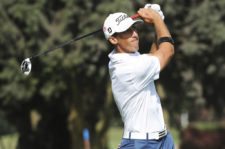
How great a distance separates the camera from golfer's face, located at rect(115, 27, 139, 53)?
22.4ft

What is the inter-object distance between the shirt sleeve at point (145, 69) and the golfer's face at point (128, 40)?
131mm

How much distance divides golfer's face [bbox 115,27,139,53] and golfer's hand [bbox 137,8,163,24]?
0.53 ft

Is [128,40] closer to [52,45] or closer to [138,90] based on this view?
[138,90]

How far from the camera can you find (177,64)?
936 inches

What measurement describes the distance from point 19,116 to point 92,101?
3471 millimetres

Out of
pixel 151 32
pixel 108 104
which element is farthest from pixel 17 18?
pixel 108 104

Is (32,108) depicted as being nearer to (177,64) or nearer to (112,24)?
(177,64)

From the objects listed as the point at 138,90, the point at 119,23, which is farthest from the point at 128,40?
the point at 138,90

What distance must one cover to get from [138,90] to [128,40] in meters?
0.46

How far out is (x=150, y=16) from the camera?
6840mm

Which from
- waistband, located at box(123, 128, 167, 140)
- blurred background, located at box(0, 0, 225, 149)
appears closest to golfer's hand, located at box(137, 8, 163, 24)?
waistband, located at box(123, 128, 167, 140)

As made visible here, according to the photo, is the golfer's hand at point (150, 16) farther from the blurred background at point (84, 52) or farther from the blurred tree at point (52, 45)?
the blurred tree at point (52, 45)

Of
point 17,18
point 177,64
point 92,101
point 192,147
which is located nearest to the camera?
point 17,18

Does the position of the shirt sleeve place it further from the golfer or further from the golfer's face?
the golfer's face
